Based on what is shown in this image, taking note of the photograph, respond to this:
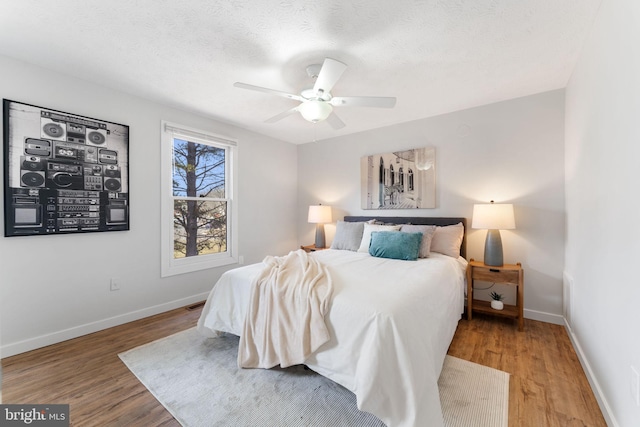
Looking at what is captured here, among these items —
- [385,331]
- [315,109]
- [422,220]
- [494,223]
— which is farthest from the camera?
[422,220]

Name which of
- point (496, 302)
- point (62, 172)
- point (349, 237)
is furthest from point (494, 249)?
point (62, 172)

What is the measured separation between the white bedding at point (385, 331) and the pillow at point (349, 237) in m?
1.15

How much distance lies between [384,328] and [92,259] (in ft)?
9.42

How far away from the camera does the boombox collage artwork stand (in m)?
2.15

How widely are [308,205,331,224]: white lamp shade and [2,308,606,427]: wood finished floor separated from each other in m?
2.26

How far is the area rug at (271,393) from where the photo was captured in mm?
1495

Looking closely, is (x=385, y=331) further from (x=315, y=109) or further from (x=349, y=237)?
(x=349, y=237)

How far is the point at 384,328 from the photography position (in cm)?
141

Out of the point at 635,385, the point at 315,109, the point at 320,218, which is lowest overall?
the point at 635,385

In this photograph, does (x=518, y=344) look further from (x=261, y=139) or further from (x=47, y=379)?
(x=261, y=139)

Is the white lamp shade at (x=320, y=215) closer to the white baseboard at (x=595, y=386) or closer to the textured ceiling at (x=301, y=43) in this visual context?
the textured ceiling at (x=301, y=43)

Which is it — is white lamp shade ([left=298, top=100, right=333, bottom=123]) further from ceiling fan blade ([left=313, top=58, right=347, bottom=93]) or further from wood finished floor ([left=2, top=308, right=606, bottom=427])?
wood finished floor ([left=2, top=308, right=606, bottom=427])

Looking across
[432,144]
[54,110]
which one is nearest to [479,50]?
[432,144]

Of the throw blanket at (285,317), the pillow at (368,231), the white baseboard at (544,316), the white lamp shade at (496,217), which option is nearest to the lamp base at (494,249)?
the white lamp shade at (496,217)
